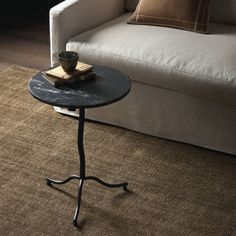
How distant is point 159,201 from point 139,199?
9 centimetres

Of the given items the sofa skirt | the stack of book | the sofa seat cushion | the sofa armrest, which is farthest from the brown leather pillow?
the stack of book

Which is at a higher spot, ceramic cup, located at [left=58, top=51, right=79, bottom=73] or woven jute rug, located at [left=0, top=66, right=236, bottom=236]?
ceramic cup, located at [left=58, top=51, right=79, bottom=73]

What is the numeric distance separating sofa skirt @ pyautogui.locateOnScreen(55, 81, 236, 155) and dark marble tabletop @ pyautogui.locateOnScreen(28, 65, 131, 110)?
18.4 inches

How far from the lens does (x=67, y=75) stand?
188 cm

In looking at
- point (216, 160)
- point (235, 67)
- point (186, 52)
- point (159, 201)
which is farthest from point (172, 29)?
point (159, 201)

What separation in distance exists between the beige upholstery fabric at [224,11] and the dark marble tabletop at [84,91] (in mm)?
1024

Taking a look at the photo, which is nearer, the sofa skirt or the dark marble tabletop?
the dark marble tabletop

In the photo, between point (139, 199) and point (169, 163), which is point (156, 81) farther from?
point (139, 199)

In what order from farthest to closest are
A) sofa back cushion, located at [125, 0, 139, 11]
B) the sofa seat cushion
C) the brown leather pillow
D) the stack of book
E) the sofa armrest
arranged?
1. sofa back cushion, located at [125, 0, 139, 11]
2. the brown leather pillow
3. the sofa armrest
4. the sofa seat cushion
5. the stack of book

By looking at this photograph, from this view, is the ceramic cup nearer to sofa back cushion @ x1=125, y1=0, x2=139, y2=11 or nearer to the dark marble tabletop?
the dark marble tabletop

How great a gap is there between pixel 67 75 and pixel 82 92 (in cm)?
11

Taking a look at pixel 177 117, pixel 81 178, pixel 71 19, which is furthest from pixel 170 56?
pixel 81 178

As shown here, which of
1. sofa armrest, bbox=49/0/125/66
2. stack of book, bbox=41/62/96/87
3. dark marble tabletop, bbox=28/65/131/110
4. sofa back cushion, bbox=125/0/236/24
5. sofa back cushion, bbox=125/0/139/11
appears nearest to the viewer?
dark marble tabletop, bbox=28/65/131/110

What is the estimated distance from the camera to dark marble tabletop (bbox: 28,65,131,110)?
5.74ft
